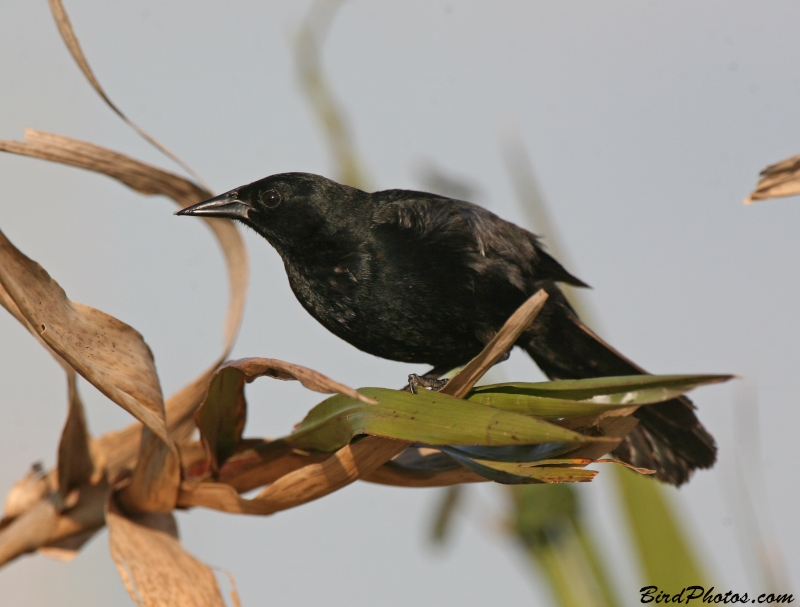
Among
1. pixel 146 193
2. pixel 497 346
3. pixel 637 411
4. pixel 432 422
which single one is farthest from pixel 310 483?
pixel 637 411

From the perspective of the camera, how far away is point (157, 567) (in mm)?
1678

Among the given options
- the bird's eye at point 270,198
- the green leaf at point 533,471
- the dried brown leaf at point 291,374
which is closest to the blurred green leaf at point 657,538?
the green leaf at point 533,471

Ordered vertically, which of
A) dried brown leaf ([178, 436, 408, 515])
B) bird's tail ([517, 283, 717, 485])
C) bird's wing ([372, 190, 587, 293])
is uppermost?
bird's wing ([372, 190, 587, 293])

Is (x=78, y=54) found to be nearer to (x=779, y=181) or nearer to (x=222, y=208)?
(x=222, y=208)

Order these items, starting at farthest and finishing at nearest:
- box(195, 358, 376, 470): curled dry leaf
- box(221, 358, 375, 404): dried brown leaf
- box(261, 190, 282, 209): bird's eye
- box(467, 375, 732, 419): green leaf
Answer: box(261, 190, 282, 209): bird's eye, box(195, 358, 376, 470): curled dry leaf, box(221, 358, 375, 404): dried brown leaf, box(467, 375, 732, 419): green leaf

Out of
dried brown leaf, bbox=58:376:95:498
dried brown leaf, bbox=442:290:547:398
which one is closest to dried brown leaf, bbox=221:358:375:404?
dried brown leaf, bbox=442:290:547:398

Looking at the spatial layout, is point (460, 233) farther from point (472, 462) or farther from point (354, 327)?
point (472, 462)

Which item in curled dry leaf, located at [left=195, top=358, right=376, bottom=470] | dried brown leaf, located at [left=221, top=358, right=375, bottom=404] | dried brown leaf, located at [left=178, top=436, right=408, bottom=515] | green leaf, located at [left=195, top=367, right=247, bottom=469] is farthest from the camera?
green leaf, located at [left=195, top=367, right=247, bottom=469]

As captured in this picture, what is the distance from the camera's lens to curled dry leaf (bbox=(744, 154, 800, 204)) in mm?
1489

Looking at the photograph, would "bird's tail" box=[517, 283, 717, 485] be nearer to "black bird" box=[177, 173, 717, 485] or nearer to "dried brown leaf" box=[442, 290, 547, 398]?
"black bird" box=[177, 173, 717, 485]

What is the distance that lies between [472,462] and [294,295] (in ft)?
4.15

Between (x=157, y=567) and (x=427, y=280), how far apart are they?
41.2 inches

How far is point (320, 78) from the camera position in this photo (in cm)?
271

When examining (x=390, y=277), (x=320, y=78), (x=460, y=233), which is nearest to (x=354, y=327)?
(x=390, y=277)
